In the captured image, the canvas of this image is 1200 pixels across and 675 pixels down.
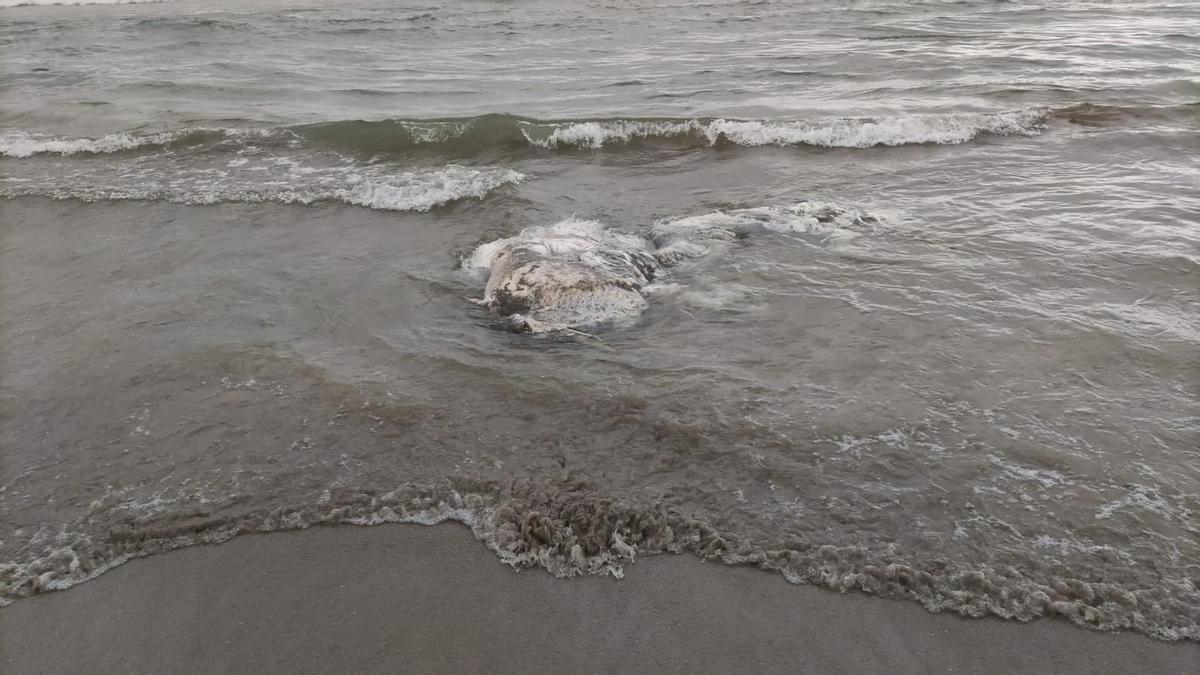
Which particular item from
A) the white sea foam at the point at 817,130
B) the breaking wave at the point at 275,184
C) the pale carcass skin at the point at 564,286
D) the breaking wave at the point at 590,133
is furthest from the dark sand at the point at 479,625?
the white sea foam at the point at 817,130

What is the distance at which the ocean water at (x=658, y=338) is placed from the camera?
11.3ft

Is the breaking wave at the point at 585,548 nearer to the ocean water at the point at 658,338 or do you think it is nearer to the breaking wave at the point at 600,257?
the ocean water at the point at 658,338

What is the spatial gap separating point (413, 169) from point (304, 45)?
10.6 metres

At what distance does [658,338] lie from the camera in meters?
5.11

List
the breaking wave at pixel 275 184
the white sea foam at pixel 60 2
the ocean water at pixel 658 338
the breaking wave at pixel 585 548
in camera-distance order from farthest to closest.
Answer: the white sea foam at pixel 60 2
the breaking wave at pixel 275 184
the ocean water at pixel 658 338
the breaking wave at pixel 585 548

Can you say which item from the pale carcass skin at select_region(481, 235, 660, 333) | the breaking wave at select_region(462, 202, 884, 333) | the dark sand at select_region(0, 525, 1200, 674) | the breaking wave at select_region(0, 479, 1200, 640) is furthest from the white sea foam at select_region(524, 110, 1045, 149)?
the dark sand at select_region(0, 525, 1200, 674)

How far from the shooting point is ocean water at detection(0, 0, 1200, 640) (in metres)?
3.45

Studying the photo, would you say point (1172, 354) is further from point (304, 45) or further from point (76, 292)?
point (304, 45)

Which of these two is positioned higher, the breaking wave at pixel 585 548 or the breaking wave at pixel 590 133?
the breaking wave at pixel 590 133

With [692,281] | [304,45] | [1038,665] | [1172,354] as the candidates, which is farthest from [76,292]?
[304,45]

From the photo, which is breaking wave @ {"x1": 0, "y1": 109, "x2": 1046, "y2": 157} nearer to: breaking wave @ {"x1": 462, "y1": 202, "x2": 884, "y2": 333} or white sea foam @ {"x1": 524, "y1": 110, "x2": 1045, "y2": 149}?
white sea foam @ {"x1": 524, "y1": 110, "x2": 1045, "y2": 149}

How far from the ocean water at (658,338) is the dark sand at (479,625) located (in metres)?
0.11

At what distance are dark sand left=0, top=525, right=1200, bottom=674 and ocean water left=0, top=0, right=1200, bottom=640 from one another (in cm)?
11

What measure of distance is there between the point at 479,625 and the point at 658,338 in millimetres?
2525
